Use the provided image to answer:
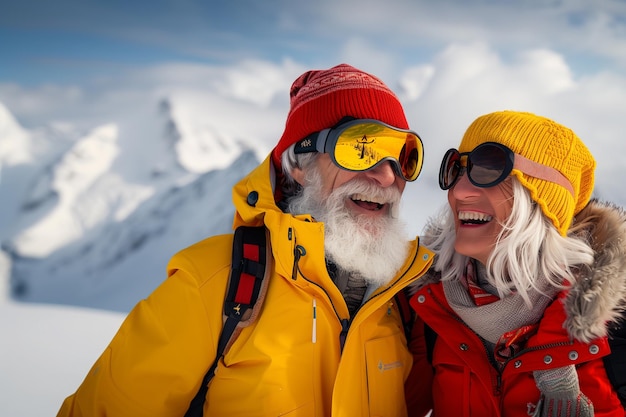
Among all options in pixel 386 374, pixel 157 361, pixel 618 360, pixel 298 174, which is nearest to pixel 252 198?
pixel 298 174

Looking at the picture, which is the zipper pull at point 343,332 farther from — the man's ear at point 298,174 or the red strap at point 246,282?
the man's ear at point 298,174

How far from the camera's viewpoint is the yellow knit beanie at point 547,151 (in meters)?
2.17

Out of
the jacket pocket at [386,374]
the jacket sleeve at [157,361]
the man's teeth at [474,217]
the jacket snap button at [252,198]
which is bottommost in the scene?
the jacket pocket at [386,374]

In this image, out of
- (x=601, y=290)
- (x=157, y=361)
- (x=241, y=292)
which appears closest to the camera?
(x=601, y=290)

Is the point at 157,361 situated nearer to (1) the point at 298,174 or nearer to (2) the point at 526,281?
(1) the point at 298,174

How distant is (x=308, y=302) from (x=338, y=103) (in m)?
1.10

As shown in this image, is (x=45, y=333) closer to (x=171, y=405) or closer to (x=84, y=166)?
(x=171, y=405)

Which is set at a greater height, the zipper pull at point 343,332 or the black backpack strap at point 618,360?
the zipper pull at point 343,332

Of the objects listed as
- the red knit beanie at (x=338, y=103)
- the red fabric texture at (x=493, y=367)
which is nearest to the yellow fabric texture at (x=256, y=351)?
the red fabric texture at (x=493, y=367)

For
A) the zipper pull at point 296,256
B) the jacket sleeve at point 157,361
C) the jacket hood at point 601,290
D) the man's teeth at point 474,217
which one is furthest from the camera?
the man's teeth at point 474,217

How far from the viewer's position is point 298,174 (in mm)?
2756

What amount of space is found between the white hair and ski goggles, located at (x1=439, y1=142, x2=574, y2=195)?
Result: 0.08 metres

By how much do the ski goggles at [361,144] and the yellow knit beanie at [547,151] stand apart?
0.48 m

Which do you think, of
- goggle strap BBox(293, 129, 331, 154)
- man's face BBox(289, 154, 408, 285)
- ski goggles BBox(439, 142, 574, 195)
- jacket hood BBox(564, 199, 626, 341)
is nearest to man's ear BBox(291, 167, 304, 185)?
man's face BBox(289, 154, 408, 285)
